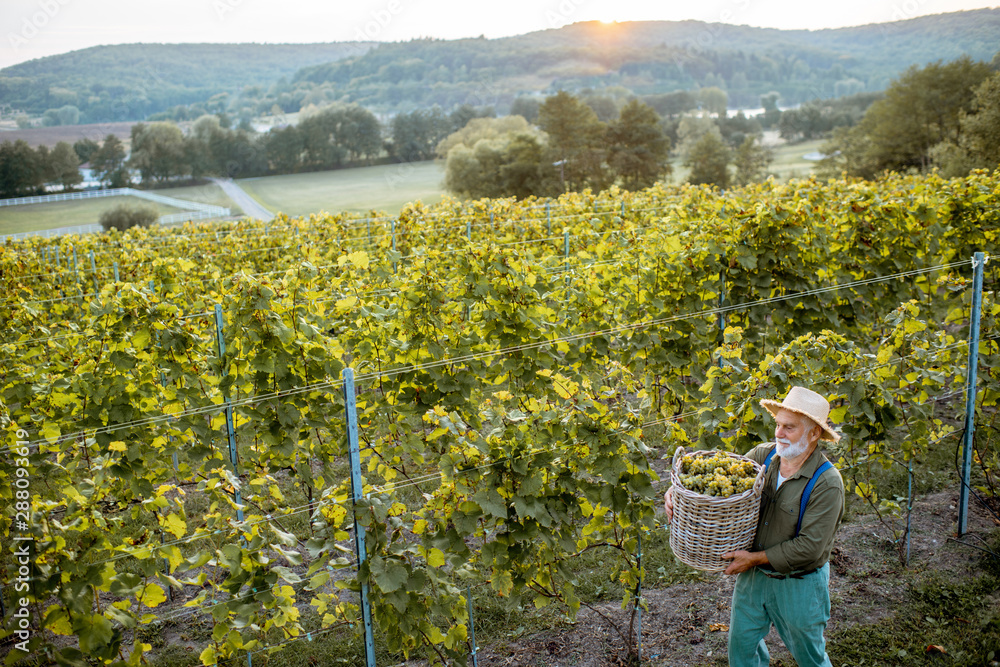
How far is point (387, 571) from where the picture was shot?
10.5ft

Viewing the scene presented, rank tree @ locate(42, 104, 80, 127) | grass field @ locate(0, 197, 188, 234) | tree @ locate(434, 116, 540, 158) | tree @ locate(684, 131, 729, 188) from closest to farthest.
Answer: grass field @ locate(0, 197, 188, 234) < tree @ locate(684, 131, 729, 188) < tree @ locate(42, 104, 80, 127) < tree @ locate(434, 116, 540, 158)

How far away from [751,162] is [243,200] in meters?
50.1

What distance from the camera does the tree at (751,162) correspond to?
6562 cm

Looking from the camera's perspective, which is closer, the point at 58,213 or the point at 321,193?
the point at 58,213

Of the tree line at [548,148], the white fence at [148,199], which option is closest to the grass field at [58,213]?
the white fence at [148,199]

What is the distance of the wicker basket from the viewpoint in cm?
302

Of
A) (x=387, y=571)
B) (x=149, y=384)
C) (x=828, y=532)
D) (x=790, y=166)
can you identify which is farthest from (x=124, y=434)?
(x=790, y=166)

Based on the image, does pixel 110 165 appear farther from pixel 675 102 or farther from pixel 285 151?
pixel 675 102

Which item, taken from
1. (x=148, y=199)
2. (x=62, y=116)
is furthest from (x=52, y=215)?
(x=62, y=116)

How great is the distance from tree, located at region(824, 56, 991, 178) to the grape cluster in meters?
53.7

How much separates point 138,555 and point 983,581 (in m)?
5.18

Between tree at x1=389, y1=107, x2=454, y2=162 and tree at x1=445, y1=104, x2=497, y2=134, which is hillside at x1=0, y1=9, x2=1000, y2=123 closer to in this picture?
tree at x1=445, y1=104, x2=497, y2=134

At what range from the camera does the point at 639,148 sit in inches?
2239

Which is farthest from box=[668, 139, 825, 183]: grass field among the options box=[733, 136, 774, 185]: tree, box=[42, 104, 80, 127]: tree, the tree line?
box=[42, 104, 80, 127]: tree
